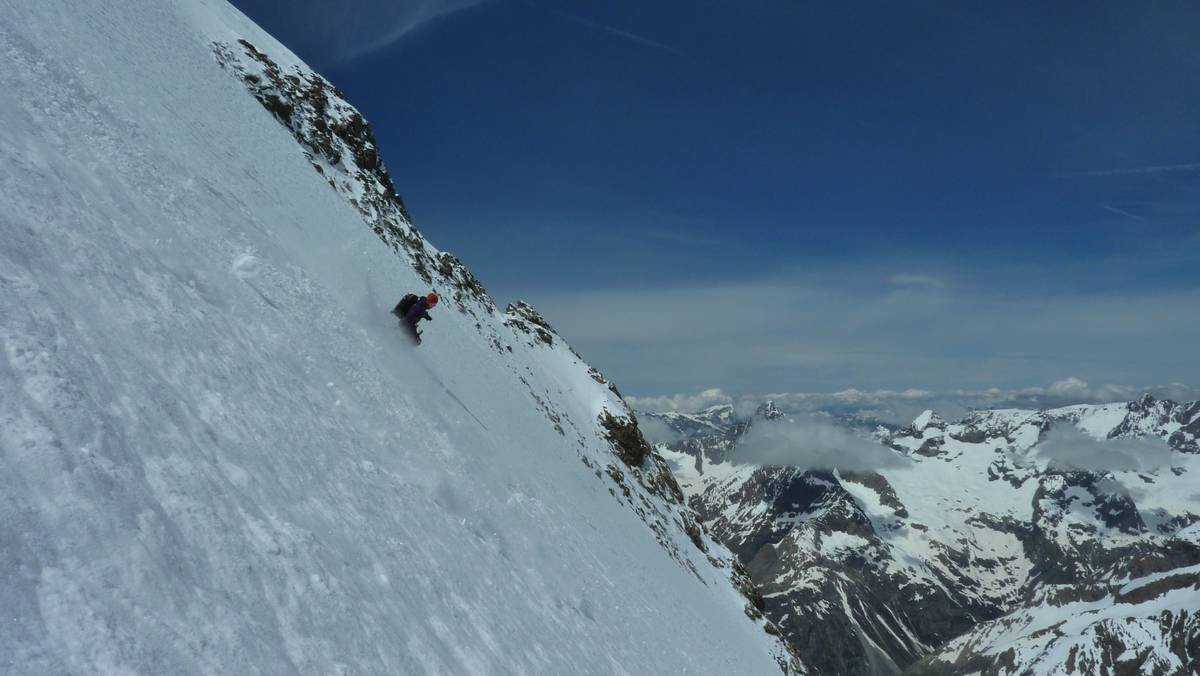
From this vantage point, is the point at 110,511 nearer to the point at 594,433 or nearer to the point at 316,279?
the point at 316,279

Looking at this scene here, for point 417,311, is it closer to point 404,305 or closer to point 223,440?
point 404,305

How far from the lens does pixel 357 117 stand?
50.1m

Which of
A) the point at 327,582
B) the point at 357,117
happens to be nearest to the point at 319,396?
the point at 327,582

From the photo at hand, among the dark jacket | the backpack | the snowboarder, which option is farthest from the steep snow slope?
the dark jacket

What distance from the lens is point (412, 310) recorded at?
2286 centimetres

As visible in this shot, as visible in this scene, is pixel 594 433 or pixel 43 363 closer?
pixel 43 363

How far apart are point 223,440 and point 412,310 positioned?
14.2 metres

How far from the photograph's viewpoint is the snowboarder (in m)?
22.7

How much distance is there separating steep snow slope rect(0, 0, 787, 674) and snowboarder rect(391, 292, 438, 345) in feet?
2.06

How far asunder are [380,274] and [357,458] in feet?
58.1

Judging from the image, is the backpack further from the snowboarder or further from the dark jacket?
the dark jacket

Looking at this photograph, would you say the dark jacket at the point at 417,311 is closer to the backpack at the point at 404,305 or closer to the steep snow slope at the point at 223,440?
the backpack at the point at 404,305

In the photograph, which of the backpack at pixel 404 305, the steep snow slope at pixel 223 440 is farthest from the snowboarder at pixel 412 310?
the steep snow slope at pixel 223 440

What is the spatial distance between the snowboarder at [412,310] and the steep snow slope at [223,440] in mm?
627
